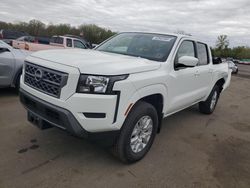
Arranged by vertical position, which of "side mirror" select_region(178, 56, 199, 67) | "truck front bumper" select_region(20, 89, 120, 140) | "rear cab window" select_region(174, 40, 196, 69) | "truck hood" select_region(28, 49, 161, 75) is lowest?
"truck front bumper" select_region(20, 89, 120, 140)

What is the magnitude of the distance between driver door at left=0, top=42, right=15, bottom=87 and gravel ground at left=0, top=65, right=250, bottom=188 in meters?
1.19

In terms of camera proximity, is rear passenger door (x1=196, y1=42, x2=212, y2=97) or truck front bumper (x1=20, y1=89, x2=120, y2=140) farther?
rear passenger door (x1=196, y1=42, x2=212, y2=97)

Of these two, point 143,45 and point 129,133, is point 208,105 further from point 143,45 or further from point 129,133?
point 129,133

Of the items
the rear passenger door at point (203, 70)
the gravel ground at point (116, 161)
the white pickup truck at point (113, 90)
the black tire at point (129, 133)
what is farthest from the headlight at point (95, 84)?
the rear passenger door at point (203, 70)

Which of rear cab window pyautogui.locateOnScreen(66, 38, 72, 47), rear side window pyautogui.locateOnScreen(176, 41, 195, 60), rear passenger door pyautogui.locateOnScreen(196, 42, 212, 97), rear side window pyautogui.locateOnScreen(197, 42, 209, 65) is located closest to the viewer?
rear side window pyautogui.locateOnScreen(176, 41, 195, 60)

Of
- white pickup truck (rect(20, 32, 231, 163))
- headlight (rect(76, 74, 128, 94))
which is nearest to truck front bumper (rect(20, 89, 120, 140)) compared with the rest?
white pickup truck (rect(20, 32, 231, 163))

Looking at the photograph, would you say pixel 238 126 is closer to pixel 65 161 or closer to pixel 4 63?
pixel 65 161

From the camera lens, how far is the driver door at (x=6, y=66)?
6145 millimetres

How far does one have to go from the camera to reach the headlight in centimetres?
287

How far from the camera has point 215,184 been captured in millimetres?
3322

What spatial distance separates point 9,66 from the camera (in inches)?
245

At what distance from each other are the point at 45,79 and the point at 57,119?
0.53m

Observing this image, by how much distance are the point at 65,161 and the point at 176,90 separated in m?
2.03

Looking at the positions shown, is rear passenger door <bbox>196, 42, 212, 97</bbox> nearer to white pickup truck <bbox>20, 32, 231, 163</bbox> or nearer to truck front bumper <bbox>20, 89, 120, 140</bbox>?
white pickup truck <bbox>20, 32, 231, 163</bbox>
